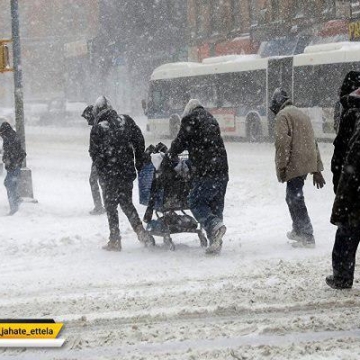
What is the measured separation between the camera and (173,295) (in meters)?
6.69

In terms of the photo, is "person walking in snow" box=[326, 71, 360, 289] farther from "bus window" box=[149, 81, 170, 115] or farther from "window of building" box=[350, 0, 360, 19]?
"window of building" box=[350, 0, 360, 19]

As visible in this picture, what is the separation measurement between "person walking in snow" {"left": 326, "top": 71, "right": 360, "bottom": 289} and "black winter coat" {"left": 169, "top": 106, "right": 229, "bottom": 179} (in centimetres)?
216

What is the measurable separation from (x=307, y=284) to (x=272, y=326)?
1372mm

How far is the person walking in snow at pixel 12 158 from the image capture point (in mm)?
12570

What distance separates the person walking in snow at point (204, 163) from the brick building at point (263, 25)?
24764 millimetres

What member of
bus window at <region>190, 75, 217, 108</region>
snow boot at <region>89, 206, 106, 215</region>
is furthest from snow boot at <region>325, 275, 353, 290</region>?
bus window at <region>190, 75, 217, 108</region>

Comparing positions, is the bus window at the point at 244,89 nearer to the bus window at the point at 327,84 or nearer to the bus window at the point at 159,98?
the bus window at the point at 327,84

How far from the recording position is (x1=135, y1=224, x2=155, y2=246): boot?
30.2 ft

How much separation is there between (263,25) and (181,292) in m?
34.4

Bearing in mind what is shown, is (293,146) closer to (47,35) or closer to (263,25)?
(263,25)

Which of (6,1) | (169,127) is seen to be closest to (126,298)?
(169,127)

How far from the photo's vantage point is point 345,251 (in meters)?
6.47

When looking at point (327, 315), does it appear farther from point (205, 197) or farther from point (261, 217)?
point (261, 217)

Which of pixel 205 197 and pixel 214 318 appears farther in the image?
Result: pixel 205 197
